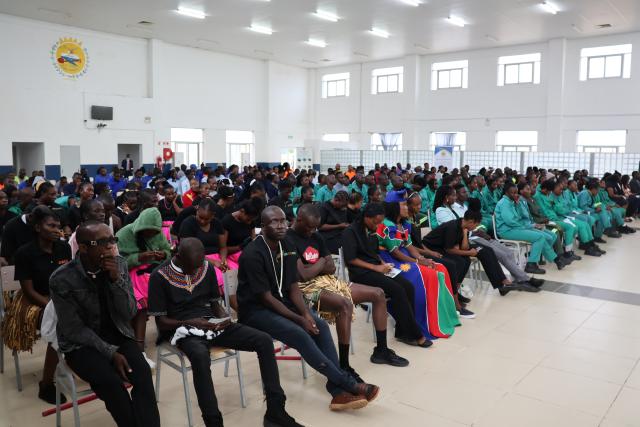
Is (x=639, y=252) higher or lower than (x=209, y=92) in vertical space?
lower

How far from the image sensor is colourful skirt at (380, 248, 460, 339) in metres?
4.85

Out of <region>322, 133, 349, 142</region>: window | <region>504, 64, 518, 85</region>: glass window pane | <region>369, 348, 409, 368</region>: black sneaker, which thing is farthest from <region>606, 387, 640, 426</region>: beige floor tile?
<region>322, 133, 349, 142</region>: window

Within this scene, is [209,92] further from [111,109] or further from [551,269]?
[551,269]

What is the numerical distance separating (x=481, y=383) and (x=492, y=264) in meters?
2.48

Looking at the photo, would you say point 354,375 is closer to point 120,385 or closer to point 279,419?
point 279,419

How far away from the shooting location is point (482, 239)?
6.57 metres

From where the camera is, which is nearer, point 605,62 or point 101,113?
point 101,113

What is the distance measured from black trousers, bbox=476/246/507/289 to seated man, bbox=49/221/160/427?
14.0 feet

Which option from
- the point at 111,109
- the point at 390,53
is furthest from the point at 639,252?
the point at 111,109

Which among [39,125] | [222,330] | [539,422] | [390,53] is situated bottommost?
[539,422]

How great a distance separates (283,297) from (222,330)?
56 centimetres

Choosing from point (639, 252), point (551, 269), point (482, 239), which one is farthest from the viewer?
point (639, 252)

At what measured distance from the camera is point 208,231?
5129mm

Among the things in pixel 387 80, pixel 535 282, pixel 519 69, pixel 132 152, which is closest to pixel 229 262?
pixel 535 282
